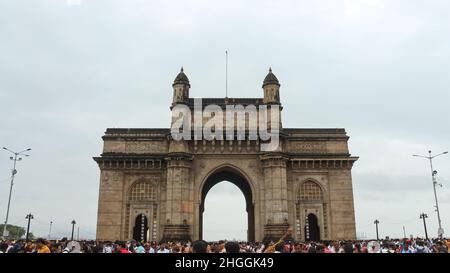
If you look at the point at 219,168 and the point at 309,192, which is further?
the point at 309,192

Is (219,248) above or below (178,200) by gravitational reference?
below

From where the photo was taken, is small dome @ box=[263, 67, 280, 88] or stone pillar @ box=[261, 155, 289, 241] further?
small dome @ box=[263, 67, 280, 88]

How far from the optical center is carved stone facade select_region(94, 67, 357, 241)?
3691cm

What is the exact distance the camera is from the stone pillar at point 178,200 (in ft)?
116

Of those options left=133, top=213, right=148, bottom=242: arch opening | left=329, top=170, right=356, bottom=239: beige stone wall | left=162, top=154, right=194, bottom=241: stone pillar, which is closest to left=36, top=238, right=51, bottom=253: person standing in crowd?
left=162, top=154, right=194, bottom=241: stone pillar

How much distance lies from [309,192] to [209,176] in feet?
32.5

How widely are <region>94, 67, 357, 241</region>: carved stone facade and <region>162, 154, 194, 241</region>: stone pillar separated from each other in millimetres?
92

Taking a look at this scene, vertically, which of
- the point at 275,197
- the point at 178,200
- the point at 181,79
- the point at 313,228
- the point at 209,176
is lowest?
the point at 313,228

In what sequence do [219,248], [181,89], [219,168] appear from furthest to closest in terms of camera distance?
[181,89], [219,168], [219,248]

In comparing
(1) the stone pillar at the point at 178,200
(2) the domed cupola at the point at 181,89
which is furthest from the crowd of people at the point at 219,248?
(2) the domed cupola at the point at 181,89

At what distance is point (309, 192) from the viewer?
127ft

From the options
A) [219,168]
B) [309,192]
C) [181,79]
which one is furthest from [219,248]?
[181,79]

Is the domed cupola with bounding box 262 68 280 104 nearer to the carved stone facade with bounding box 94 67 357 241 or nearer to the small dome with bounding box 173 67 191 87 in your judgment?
the carved stone facade with bounding box 94 67 357 241

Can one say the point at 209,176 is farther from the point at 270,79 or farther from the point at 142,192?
the point at 270,79
